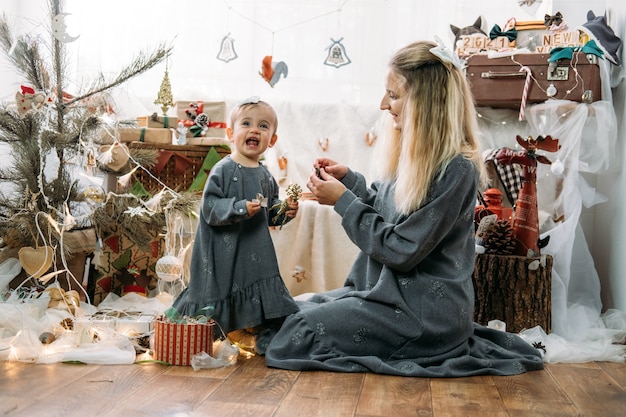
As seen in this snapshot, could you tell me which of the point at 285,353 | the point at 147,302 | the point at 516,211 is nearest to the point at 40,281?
the point at 147,302

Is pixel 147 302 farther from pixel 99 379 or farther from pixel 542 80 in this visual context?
pixel 542 80

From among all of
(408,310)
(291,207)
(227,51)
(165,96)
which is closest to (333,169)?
(291,207)

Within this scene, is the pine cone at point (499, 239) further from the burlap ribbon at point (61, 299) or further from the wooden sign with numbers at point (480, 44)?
the burlap ribbon at point (61, 299)

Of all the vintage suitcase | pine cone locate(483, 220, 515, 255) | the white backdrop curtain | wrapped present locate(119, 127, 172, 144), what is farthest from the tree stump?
wrapped present locate(119, 127, 172, 144)

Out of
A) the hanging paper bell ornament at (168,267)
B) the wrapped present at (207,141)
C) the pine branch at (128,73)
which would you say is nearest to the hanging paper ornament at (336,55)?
the wrapped present at (207,141)

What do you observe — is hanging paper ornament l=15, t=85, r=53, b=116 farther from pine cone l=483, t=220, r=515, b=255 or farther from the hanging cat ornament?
pine cone l=483, t=220, r=515, b=255

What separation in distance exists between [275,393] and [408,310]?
470 millimetres

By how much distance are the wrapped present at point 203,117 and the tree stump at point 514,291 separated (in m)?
1.19

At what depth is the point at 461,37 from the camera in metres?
2.92

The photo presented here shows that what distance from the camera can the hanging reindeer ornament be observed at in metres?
2.46

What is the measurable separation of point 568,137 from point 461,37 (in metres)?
0.60

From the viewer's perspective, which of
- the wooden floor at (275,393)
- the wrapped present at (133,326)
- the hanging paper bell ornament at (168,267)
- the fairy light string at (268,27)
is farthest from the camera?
the fairy light string at (268,27)

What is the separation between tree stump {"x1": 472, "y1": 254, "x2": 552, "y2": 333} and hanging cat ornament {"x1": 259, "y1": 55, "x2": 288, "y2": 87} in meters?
1.22

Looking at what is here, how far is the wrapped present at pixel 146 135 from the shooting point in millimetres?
2854
